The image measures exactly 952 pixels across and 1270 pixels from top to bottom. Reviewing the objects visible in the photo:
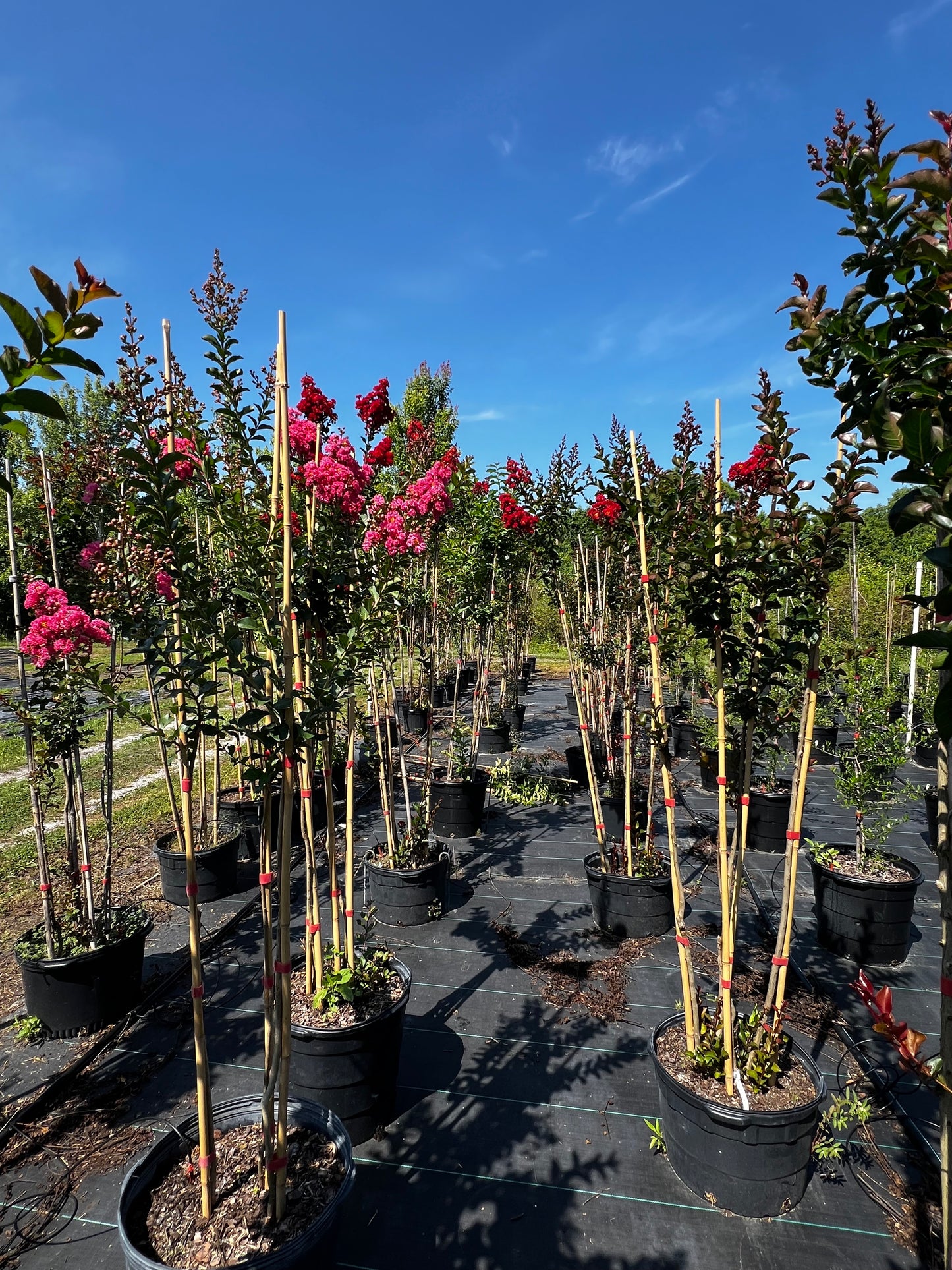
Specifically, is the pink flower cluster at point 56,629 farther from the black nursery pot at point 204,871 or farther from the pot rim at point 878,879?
the pot rim at point 878,879

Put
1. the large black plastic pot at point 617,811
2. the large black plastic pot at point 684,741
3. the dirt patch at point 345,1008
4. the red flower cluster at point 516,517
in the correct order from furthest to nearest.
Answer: the large black plastic pot at point 684,741 → the red flower cluster at point 516,517 → the large black plastic pot at point 617,811 → the dirt patch at point 345,1008

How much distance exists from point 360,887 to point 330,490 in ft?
9.44

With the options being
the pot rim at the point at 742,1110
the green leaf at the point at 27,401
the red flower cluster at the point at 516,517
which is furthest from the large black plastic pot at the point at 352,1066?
the red flower cluster at the point at 516,517

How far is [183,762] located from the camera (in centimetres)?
170

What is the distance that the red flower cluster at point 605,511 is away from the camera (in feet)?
11.5

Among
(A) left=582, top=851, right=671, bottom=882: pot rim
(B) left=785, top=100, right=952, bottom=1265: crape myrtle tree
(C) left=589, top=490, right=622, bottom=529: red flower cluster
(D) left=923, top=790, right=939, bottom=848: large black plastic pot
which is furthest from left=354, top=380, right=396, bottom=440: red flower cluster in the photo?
(D) left=923, top=790, right=939, bottom=848: large black plastic pot

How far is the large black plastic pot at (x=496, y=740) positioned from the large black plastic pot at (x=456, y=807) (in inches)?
104

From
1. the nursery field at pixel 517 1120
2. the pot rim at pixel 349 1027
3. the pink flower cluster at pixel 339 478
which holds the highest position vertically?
the pink flower cluster at pixel 339 478

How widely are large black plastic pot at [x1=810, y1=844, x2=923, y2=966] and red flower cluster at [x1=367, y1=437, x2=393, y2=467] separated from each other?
3.19m

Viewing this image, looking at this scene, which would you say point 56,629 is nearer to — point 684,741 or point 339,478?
point 339,478

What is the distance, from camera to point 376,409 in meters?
3.18

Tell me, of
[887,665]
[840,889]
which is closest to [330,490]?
[840,889]

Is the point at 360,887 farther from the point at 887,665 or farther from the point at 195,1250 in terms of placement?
the point at 887,665

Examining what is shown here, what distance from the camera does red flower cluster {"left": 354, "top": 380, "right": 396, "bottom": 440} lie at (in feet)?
10.4
